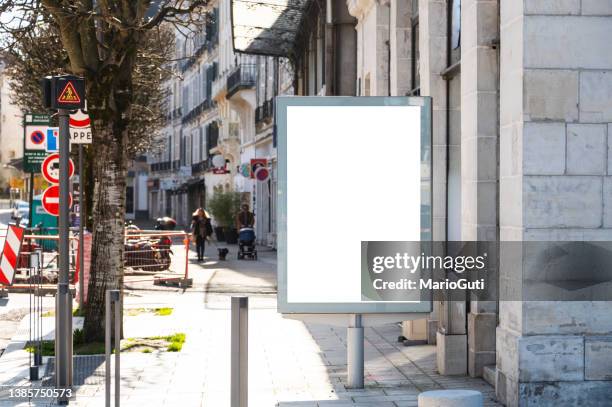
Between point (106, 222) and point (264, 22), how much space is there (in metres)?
16.4

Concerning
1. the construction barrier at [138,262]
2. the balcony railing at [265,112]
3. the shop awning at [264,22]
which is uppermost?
the shop awning at [264,22]

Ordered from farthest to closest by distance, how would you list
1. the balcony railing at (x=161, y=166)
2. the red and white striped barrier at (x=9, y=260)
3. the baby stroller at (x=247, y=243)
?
the balcony railing at (x=161, y=166) < the baby stroller at (x=247, y=243) < the red and white striped barrier at (x=9, y=260)

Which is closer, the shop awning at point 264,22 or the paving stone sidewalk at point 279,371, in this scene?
the paving stone sidewalk at point 279,371

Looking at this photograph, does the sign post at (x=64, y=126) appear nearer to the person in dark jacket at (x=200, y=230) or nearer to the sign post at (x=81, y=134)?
the sign post at (x=81, y=134)

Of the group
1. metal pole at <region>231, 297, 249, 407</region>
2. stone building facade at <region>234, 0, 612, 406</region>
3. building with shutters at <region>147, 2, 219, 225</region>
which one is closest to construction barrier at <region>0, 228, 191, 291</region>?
stone building facade at <region>234, 0, 612, 406</region>

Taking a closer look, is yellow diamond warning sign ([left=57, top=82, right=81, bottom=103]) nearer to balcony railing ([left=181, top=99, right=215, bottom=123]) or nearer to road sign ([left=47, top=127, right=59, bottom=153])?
road sign ([left=47, top=127, right=59, bottom=153])

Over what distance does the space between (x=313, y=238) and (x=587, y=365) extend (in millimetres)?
2318

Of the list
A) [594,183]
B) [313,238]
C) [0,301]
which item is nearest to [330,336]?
[313,238]

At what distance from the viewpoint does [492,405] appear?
8758 mm

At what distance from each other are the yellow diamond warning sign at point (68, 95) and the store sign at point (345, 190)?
2.01 meters

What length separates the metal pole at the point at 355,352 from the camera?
934 centimetres

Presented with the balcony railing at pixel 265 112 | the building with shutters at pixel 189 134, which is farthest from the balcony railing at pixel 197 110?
the balcony railing at pixel 265 112

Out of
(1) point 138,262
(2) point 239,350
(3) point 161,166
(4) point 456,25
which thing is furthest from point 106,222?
(3) point 161,166

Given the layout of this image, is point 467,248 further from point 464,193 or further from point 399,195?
point 399,195
